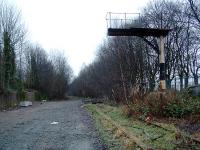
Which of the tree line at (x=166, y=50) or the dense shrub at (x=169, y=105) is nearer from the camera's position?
the dense shrub at (x=169, y=105)

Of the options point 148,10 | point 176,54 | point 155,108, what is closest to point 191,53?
point 176,54

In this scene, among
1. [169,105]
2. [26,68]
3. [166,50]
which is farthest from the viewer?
[26,68]

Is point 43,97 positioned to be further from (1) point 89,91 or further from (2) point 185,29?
(2) point 185,29

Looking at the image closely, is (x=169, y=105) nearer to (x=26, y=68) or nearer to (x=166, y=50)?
(x=166, y=50)

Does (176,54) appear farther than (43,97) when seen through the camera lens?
No

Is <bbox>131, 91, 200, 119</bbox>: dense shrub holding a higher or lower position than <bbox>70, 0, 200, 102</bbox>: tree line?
lower

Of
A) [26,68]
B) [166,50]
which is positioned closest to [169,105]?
[166,50]

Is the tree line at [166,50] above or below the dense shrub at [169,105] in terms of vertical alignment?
above

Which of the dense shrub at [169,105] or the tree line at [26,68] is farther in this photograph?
the tree line at [26,68]

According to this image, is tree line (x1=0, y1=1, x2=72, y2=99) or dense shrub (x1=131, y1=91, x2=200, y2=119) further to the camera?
A: tree line (x1=0, y1=1, x2=72, y2=99)

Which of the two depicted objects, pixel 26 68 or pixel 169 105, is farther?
pixel 26 68

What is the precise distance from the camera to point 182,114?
795 inches

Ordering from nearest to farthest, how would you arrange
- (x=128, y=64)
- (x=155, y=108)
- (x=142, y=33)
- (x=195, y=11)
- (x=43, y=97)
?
1. (x=155, y=108)
2. (x=142, y=33)
3. (x=195, y=11)
4. (x=128, y=64)
5. (x=43, y=97)

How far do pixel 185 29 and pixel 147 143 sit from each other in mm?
43091
